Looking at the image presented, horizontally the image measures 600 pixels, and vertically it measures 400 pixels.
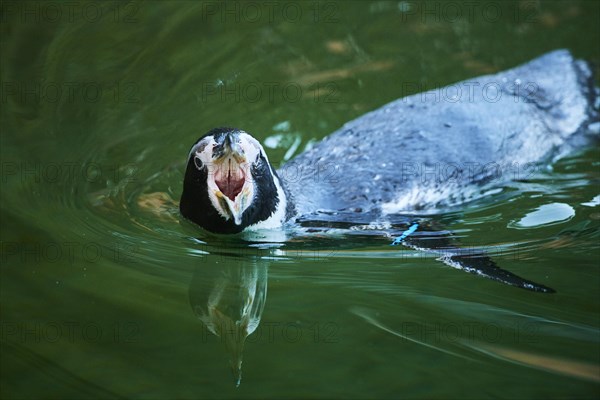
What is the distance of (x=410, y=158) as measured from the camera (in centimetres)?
523

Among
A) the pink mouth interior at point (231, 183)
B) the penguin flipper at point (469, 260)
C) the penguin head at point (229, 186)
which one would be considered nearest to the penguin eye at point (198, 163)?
the penguin head at point (229, 186)

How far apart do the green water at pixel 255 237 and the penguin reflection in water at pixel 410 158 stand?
6.2 inches

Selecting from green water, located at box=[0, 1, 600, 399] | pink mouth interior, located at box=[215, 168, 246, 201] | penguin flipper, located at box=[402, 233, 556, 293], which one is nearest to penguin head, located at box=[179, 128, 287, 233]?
pink mouth interior, located at box=[215, 168, 246, 201]

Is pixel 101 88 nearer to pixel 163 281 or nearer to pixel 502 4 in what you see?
pixel 163 281

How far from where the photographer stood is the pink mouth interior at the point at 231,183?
14.4ft

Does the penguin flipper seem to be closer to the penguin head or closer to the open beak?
the penguin head

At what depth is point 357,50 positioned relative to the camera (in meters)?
7.71

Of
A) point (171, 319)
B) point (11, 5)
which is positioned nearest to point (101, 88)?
point (11, 5)

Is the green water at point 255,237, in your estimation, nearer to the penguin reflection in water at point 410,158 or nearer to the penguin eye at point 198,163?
the penguin reflection in water at point 410,158

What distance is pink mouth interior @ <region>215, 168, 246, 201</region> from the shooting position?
172 inches

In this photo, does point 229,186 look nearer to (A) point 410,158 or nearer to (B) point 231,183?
(B) point 231,183

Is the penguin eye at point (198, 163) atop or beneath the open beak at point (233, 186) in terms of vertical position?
atop

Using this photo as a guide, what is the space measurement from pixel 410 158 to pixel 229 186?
1322 millimetres

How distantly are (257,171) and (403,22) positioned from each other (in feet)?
13.3
